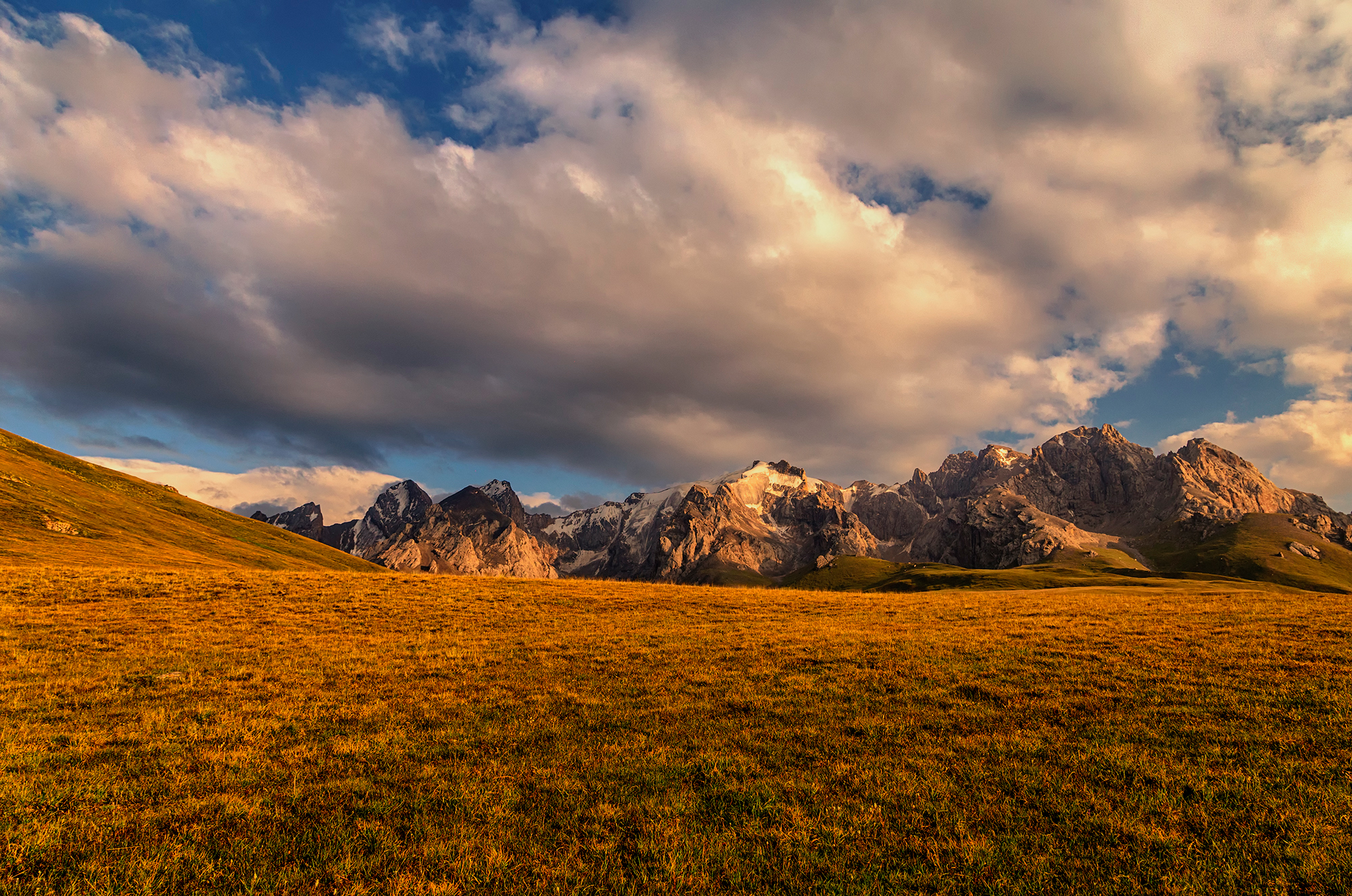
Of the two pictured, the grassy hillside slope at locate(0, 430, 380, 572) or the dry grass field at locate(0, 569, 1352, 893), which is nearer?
the dry grass field at locate(0, 569, 1352, 893)

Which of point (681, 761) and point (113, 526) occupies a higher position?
point (113, 526)

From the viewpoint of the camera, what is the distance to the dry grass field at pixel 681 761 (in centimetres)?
1015

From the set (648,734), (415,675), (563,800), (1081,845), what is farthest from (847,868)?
(415,675)

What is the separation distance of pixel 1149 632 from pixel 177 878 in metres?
38.1

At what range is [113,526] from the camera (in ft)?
292

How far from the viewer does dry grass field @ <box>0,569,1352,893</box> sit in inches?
400

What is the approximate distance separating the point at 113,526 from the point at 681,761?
11451 cm

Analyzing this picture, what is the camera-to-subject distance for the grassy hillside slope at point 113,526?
67.7 metres

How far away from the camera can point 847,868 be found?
10.2 m

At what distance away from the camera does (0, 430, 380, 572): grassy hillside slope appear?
2665 inches

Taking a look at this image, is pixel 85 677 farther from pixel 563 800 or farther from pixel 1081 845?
pixel 1081 845

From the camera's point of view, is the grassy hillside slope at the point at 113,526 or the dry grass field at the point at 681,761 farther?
the grassy hillside slope at the point at 113,526

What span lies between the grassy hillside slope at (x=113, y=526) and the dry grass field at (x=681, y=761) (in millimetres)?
48212

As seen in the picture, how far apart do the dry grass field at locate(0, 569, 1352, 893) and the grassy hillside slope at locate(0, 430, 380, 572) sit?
48212 millimetres
